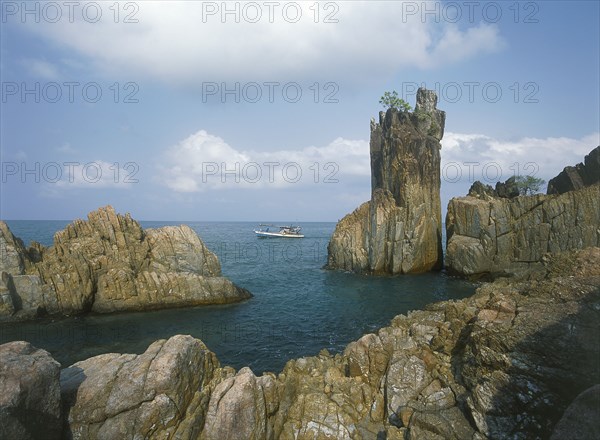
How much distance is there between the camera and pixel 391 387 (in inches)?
540

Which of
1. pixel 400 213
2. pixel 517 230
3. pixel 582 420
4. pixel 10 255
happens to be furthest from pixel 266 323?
pixel 517 230

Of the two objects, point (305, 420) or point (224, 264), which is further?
point (224, 264)

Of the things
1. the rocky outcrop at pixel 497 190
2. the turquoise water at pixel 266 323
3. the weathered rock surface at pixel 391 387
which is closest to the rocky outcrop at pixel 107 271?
the turquoise water at pixel 266 323

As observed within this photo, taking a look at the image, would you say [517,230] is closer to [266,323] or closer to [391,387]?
[266,323]

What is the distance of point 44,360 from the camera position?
11.2m

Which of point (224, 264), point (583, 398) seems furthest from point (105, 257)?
point (583, 398)

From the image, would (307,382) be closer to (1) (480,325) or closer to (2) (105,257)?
(1) (480,325)

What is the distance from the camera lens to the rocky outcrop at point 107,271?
3142 cm

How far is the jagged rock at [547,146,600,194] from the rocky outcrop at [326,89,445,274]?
17128 mm

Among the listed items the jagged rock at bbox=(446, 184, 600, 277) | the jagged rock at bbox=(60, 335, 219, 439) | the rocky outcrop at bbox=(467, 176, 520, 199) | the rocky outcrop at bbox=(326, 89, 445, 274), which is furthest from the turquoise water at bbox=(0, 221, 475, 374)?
the rocky outcrop at bbox=(467, 176, 520, 199)

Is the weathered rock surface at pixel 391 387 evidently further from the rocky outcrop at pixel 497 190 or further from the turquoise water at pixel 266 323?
the rocky outcrop at pixel 497 190

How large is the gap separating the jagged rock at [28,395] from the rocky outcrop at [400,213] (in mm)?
45547

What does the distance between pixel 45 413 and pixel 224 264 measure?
174 ft

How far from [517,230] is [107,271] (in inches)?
2055
